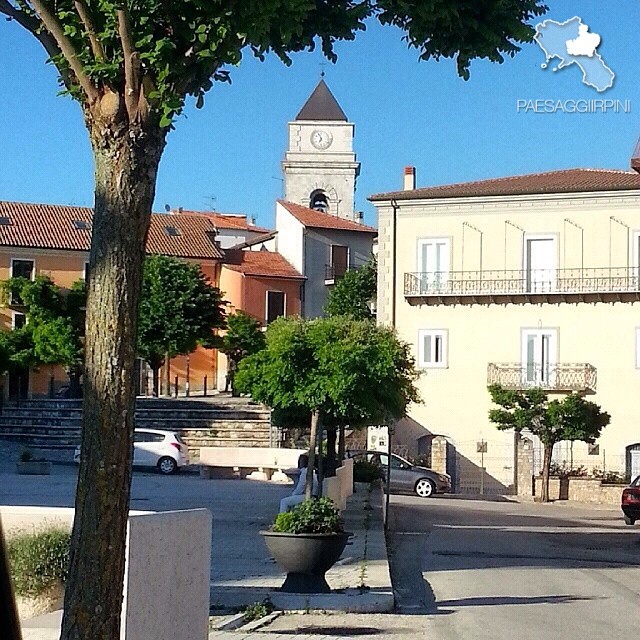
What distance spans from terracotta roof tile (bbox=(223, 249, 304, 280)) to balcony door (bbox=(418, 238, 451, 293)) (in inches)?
714

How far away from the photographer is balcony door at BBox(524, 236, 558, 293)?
43688mm

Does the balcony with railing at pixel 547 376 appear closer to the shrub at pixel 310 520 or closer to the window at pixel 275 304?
the window at pixel 275 304

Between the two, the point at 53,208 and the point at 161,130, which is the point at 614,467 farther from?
the point at 161,130

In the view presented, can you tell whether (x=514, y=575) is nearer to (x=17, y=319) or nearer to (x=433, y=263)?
(x=433, y=263)

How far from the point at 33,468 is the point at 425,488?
11.7 meters

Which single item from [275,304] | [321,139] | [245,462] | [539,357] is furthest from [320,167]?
[245,462]

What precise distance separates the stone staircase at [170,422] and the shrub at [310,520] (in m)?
30.0

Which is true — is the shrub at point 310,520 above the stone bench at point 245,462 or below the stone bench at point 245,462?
above

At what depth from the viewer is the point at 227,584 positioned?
13.4m

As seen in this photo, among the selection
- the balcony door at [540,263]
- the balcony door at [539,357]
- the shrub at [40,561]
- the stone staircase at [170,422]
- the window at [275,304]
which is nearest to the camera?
the shrub at [40,561]

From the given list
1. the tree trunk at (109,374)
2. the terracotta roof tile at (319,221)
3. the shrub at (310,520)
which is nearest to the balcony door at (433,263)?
the terracotta roof tile at (319,221)

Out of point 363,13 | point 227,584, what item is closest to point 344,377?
point 227,584

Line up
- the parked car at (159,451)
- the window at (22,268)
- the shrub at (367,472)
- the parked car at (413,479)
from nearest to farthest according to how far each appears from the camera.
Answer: the shrub at (367,472), the parked car at (413,479), the parked car at (159,451), the window at (22,268)

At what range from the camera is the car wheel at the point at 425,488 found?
3662 cm
